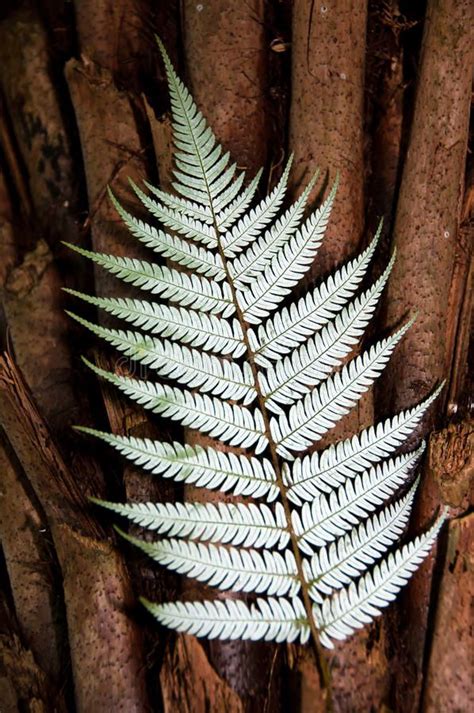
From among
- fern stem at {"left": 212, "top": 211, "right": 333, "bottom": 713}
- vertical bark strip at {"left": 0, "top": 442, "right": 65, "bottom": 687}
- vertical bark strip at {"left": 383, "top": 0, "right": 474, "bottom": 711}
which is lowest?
vertical bark strip at {"left": 0, "top": 442, "right": 65, "bottom": 687}

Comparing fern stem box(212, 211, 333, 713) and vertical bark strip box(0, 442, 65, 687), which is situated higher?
fern stem box(212, 211, 333, 713)

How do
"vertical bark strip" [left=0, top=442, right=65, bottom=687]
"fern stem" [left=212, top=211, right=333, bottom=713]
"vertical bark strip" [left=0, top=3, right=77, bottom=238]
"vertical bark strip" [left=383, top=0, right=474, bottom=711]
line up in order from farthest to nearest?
"vertical bark strip" [left=0, top=3, right=77, bottom=238], "vertical bark strip" [left=383, top=0, right=474, bottom=711], "vertical bark strip" [left=0, top=442, right=65, bottom=687], "fern stem" [left=212, top=211, right=333, bottom=713]

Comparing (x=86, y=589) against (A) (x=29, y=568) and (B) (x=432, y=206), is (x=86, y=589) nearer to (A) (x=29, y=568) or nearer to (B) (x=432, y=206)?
(A) (x=29, y=568)

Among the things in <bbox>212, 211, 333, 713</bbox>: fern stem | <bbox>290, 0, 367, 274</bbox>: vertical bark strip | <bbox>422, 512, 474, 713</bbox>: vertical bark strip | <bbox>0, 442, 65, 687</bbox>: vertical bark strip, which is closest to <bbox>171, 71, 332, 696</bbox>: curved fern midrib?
<bbox>212, 211, 333, 713</bbox>: fern stem

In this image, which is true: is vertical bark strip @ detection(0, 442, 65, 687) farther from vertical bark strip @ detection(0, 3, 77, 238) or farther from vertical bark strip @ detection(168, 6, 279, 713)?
vertical bark strip @ detection(168, 6, 279, 713)

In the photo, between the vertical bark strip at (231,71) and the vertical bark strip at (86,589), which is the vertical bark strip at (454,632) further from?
the vertical bark strip at (231,71)

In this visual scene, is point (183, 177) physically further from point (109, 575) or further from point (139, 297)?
point (109, 575)

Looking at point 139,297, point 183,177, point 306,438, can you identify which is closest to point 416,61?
point 183,177
